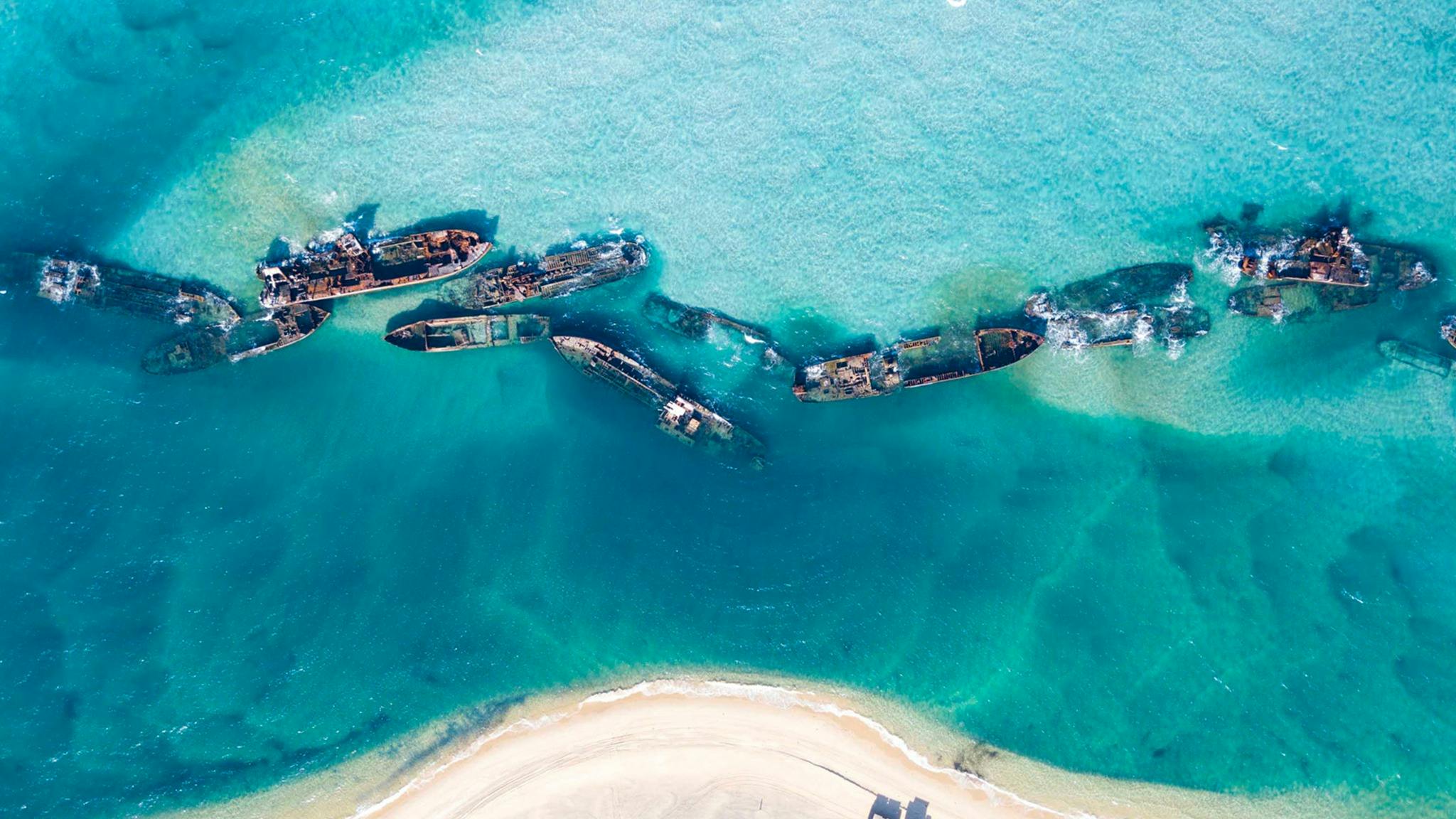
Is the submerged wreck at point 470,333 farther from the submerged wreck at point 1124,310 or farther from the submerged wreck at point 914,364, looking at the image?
the submerged wreck at point 1124,310

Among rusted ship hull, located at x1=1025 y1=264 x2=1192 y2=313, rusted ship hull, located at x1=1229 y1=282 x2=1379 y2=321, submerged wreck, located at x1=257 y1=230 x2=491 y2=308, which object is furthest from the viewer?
rusted ship hull, located at x1=1025 y1=264 x2=1192 y2=313

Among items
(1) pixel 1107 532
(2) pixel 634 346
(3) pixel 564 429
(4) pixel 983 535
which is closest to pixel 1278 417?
(1) pixel 1107 532

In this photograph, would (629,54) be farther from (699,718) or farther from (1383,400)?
(1383,400)

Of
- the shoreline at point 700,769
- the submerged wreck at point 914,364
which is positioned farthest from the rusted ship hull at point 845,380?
the shoreline at point 700,769

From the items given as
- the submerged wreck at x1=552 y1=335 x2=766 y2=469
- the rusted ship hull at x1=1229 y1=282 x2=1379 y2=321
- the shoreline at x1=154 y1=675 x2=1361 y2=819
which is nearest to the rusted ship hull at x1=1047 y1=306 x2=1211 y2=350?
the rusted ship hull at x1=1229 y1=282 x2=1379 y2=321

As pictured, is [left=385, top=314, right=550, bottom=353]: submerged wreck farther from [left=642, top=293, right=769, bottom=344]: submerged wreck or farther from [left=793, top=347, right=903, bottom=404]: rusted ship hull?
[left=793, top=347, right=903, bottom=404]: rusted ship hull

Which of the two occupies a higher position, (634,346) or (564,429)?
(634,346)
